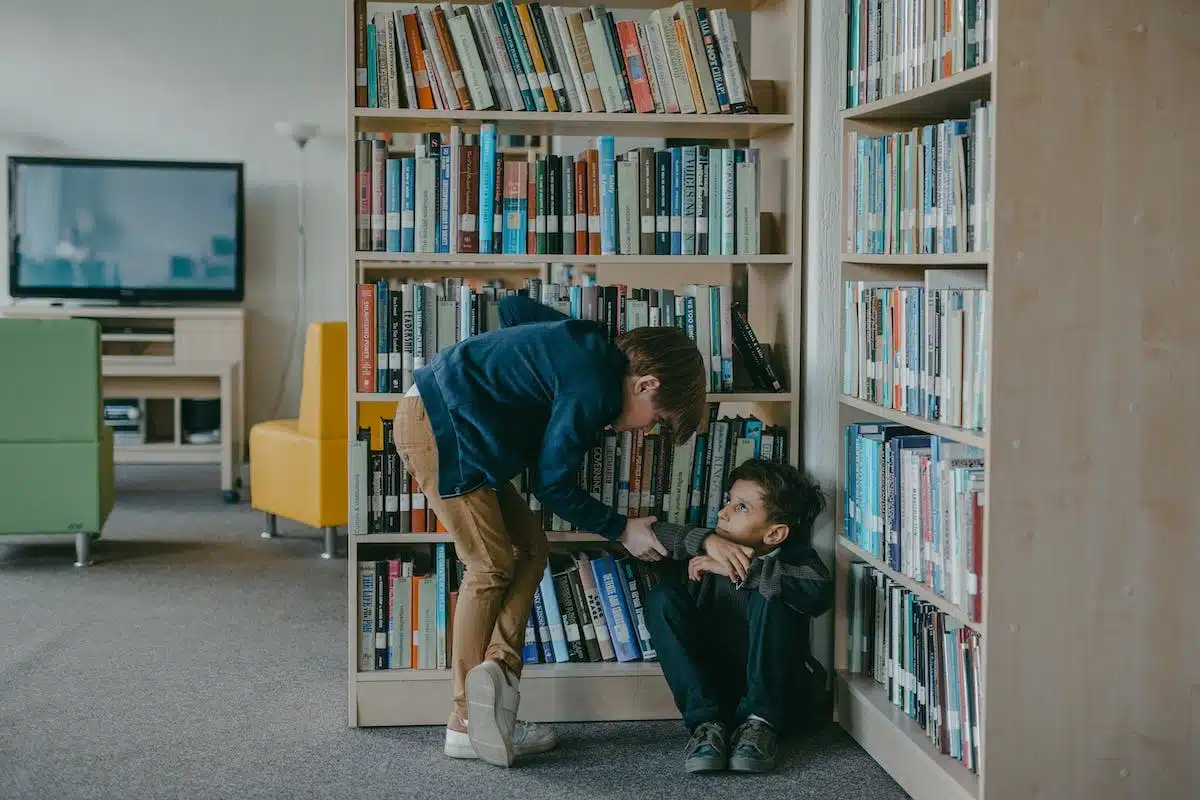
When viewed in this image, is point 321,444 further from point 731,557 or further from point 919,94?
point 919,94

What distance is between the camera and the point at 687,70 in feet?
9.54

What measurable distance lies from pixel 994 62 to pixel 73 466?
11.3 feet

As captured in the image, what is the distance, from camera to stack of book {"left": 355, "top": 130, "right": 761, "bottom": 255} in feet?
9.44

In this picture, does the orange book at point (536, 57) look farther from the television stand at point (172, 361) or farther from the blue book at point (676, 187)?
the television stand at point (172, 361)

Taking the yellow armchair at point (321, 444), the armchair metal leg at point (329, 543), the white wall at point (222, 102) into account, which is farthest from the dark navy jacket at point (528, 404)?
the white wall at point (222, 102)

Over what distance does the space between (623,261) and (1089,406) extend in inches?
43.2

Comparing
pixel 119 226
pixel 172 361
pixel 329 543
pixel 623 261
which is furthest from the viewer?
pixel 119 226

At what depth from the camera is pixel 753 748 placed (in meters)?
2.63

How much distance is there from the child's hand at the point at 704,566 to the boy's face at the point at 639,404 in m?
0.37

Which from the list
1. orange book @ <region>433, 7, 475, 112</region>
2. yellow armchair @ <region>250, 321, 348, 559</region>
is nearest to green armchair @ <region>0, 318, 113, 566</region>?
yellow armchair @ <region>250, 321, 348, 559</region>

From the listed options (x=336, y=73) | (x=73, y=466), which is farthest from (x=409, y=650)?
(x=336, y=73)

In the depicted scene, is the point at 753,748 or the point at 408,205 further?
the point at 408,205

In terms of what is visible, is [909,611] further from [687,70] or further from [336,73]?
[336,73]

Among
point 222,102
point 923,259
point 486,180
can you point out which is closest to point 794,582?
point 923,259
